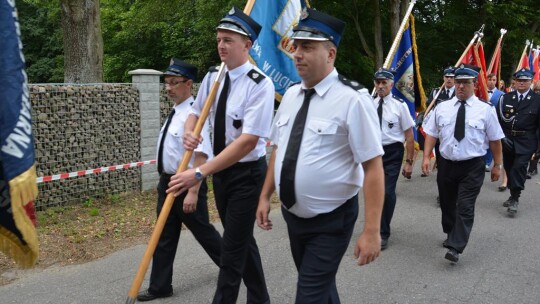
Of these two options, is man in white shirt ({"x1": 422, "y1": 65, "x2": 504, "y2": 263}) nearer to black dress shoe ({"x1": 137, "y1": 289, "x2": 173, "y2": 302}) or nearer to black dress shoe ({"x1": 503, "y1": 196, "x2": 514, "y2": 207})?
black dress shoe ({"x1": 503, "y1": 196, "x2": 514, "y2": 207})

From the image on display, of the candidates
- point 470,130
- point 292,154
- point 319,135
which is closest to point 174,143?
point 292,154

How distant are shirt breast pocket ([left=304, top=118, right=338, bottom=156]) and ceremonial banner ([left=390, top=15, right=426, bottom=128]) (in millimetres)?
5930

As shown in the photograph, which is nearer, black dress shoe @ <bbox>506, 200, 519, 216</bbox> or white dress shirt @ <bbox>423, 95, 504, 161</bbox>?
white dress shirt @ <bbox>423, 95, 504, 161</bbox>

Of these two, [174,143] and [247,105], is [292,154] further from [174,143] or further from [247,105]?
[174,143]

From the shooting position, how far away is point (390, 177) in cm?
629

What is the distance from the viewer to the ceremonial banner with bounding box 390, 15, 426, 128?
8430 millimetres

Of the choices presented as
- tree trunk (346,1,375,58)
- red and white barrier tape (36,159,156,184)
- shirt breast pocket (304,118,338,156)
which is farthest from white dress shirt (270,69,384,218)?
tree trunk (346,1,375,58)

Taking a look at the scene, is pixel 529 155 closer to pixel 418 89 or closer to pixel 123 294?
pixel 418 89

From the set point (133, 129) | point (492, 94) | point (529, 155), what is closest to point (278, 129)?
point (133, 129)

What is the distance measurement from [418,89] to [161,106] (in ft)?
14.3

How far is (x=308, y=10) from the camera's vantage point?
2.98m

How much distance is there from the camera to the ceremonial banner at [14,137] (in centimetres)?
171

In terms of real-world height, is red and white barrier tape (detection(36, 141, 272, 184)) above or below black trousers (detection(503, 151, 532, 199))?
below

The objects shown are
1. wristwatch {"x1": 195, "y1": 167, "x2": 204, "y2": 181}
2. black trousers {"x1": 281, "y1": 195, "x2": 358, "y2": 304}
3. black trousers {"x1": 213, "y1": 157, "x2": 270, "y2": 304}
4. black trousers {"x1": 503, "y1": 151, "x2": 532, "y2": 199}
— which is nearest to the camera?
black trousers {"x1": 281, "y1": 195, "x2": 358, "y2": 304}
